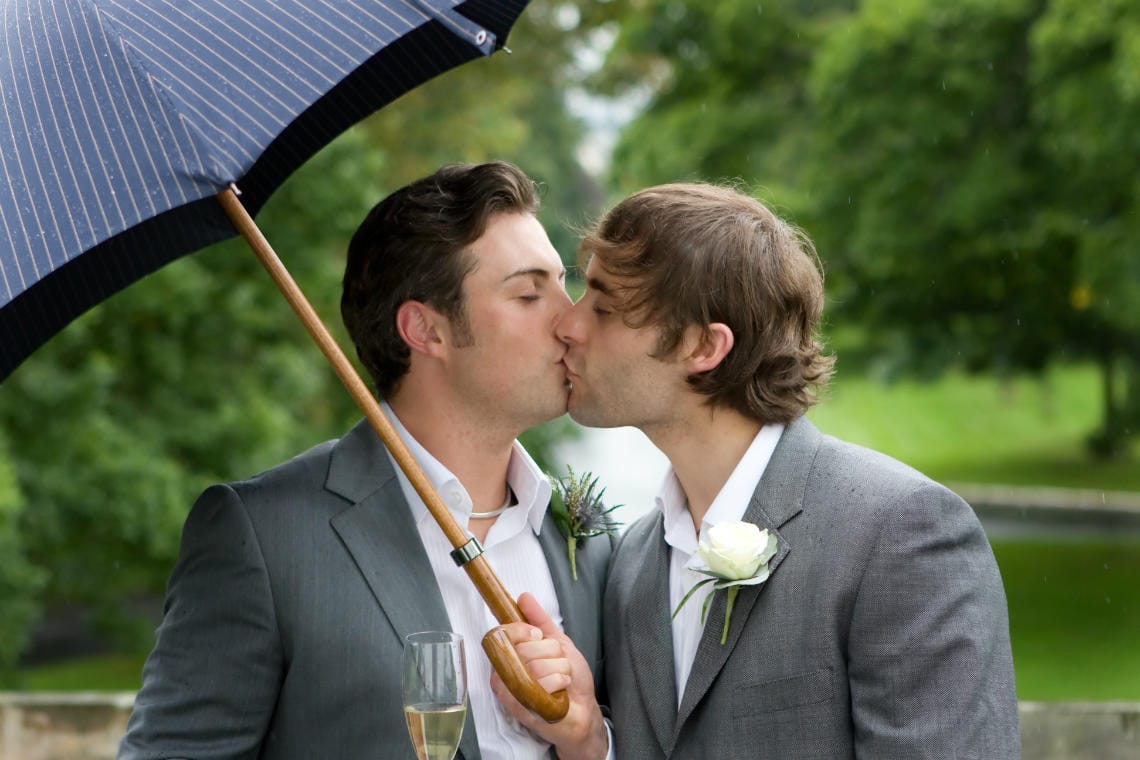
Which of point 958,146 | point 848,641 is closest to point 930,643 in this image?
point 848,641

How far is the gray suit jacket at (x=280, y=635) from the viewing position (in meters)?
2.80

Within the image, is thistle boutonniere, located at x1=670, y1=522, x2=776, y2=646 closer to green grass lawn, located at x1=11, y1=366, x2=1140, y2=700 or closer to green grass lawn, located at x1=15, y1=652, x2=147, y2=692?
green grass lawn, located at x1=11, y1=366, x2=1140, y2=700

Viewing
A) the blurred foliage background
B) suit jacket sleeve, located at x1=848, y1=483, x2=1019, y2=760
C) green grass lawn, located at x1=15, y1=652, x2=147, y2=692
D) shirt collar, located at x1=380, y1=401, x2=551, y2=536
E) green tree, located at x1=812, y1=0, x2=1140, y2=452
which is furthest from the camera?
green grass lawn, located at x1=15, y1=652, x2=147, y2=692

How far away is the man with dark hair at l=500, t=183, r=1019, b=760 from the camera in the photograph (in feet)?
8.79

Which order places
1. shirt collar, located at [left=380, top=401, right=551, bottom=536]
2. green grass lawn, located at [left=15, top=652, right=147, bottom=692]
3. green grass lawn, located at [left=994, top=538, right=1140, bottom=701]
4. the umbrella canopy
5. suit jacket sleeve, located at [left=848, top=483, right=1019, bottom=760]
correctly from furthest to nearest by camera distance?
green grass lawn, located at [left=994, top=538, right=1140, bottom=701] → green grass lawn, located at [left=15, top=652, right=147, bottom=692] → shirt collar, located at [left=380, top=401, right=551, bottom=536] → suit jacket sleeve, located at [left=848, top=483, right=1019, bottom=760] → the umbrella canopy

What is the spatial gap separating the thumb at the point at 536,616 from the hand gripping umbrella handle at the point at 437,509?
0.06m

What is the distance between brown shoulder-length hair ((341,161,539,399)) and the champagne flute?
37.8 inches

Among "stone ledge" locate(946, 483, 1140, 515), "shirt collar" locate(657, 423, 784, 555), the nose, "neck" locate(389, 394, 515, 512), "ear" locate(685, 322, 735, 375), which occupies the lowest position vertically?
"shirt collar" locate(657, 423, 784, 555)

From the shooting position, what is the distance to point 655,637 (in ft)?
10.0

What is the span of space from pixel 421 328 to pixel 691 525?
77 centimetres

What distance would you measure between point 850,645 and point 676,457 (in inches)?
23.4

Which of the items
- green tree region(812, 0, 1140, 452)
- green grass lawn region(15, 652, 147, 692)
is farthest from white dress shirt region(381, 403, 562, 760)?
green grass lawn region(15, 652, 147, 692)

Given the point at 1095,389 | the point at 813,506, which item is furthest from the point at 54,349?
the point at 1095,389

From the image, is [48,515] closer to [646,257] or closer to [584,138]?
[646,257]
